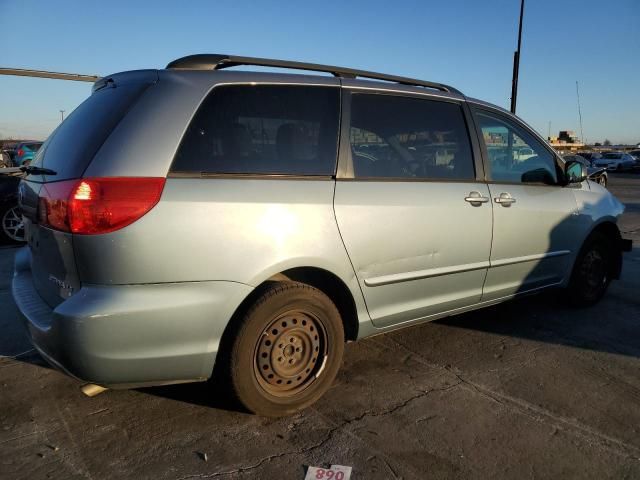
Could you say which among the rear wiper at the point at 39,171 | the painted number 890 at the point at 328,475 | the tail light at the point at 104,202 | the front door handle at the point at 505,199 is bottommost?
the painted number 890 at the point at 328,475

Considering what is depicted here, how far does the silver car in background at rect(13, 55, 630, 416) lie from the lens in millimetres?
2223

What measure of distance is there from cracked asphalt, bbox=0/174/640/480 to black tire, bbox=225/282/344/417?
0.15 metres

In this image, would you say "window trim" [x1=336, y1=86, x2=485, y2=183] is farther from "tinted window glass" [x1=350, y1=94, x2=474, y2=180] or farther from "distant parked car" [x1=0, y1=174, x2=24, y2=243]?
"distant parked car" [x1=0, y1=174, x2=24, y2=243]

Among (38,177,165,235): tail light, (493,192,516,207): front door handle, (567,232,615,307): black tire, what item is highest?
(38,177,165,235): tail light

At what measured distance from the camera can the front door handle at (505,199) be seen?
3568mm

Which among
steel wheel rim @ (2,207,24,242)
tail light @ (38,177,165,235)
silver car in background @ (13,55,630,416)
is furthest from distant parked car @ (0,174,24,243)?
tail light @ (38,177,165,235)

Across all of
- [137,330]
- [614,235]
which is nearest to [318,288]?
[137,330]

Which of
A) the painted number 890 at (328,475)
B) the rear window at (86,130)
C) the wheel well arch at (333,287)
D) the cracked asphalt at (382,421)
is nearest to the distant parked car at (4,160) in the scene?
the cracked asphalt at (382,421)

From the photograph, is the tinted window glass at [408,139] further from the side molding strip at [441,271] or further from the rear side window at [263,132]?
the side molding strip at [441,271]

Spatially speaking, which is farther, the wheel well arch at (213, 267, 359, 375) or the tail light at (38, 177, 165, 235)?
the wheel well arch at (213, 267, 359, 375)

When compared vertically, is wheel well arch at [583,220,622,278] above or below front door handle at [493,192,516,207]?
below

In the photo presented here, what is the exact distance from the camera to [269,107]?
270 cm

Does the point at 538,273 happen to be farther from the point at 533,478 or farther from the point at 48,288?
the point at 48,288

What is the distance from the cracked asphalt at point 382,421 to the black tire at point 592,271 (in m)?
0.81
